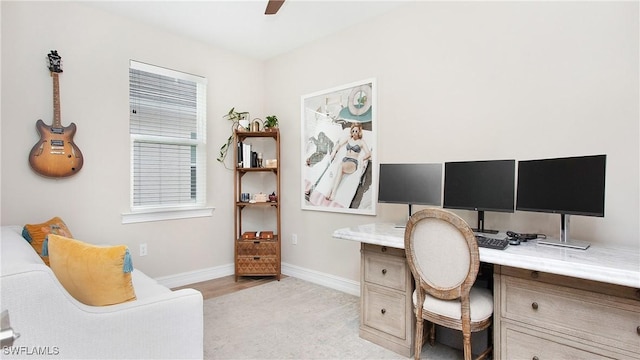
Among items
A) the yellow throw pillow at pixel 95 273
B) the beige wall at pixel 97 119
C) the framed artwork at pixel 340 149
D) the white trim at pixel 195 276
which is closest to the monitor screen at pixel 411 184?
the framed artwork at pixel 340 149

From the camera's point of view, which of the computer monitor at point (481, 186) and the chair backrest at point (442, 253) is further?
the computer monitor at point (481, 186)

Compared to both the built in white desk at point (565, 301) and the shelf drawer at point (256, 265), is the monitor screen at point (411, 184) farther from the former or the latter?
the shelf drawer at point (256, 265)

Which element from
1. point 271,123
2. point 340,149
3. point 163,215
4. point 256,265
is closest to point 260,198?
point 256,265

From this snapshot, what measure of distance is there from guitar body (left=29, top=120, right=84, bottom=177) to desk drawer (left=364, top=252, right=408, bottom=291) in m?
2.53

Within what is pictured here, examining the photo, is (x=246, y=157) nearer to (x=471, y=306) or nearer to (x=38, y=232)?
(x=38, y=232)

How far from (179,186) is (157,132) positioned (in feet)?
1.98

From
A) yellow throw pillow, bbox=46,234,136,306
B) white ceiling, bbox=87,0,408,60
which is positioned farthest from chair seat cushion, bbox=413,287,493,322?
white ceiling, bbox=87,0,408,60

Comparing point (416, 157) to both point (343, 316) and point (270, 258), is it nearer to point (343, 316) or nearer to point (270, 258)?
point (343, 316)

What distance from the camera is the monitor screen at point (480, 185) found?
208 centimetres

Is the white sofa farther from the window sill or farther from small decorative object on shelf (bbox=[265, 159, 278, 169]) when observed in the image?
small decorative object on shelf (bbox=[265, 159, 278, 169])

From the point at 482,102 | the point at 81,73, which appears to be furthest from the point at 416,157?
the point at 81,73

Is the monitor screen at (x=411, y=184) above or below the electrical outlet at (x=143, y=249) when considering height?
above

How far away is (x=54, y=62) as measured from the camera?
266 centimetres

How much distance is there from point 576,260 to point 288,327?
188cm
